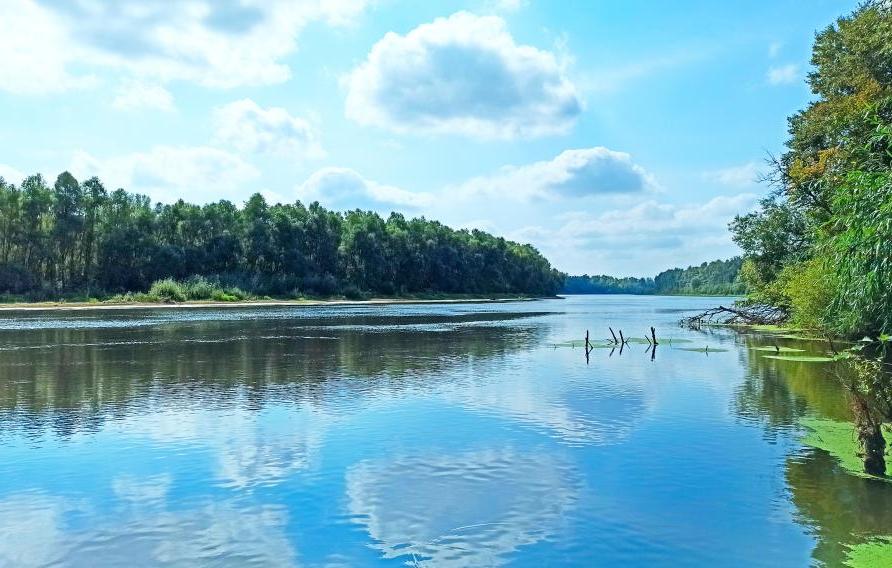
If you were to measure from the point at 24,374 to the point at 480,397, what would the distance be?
1003 inches

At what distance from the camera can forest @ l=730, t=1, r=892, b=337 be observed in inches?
872

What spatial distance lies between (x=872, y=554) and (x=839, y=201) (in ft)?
49.9

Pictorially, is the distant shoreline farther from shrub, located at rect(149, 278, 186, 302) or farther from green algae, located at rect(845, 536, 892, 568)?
green algae, located at rect(845, 536, 892, 568)

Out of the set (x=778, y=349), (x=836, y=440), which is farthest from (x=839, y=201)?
(x=778, y=349)

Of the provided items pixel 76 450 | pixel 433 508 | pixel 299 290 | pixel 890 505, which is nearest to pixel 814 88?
pixel 890 505

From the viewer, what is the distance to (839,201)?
929 inches

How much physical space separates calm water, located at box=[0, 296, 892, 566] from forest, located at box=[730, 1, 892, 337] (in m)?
5.75

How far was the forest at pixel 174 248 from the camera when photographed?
11756cm

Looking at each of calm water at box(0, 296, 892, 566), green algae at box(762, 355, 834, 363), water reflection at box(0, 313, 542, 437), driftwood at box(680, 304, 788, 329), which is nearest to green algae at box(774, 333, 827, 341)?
driftwood at box(680, 304, 788, 329)

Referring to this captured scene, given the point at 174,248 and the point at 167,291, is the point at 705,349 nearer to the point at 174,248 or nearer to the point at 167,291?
the point at 167,291

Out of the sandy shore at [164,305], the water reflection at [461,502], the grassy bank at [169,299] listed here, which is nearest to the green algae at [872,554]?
the water reflection at [461,502]

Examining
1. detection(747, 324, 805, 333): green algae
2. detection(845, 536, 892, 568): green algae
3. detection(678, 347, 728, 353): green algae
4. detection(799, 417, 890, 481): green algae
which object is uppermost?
detection(747, 324, 805, 333): green algae

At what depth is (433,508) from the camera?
15.3 meters

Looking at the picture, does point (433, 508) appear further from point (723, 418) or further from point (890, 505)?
point (723, 418)
